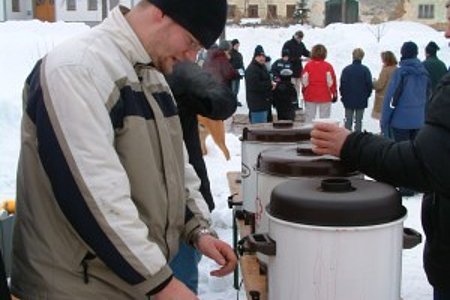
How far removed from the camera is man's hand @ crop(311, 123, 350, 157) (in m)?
2.00

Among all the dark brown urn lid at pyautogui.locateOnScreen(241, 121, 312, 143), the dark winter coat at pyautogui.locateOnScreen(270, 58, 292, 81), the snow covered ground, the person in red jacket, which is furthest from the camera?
the dark winter coat at pyautogui.locateOnScreen(270, 58, 292, 81)

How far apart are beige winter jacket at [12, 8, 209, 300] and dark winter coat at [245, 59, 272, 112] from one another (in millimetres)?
8299

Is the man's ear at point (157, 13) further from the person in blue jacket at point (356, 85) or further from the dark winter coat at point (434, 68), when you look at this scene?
the person in blue jacket at point (356, 85)

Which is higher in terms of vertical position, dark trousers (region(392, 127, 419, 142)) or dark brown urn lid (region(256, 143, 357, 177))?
dark brown urn lid (region(256, 143, 357, 177))

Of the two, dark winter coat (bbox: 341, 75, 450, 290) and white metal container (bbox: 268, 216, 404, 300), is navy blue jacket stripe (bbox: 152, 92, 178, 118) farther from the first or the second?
dark winter coat (bbox: 341, 75, 450, 290)

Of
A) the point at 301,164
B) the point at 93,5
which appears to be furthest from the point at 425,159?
the point at 93,5

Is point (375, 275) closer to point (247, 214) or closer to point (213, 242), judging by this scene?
point (213, 242)

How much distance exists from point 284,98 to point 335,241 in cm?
863

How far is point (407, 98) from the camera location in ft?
22.7

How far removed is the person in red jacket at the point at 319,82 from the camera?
33.4ft

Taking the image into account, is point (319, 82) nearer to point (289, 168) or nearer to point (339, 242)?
point (289, 168)

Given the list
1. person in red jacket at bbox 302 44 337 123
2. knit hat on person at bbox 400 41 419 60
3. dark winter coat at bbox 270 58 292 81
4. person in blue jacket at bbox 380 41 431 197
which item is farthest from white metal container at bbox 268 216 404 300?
dark winter coat at bbox 270 58 292 81

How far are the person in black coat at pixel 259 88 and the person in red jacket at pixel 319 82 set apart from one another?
63 centimetres

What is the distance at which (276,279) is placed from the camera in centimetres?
187
